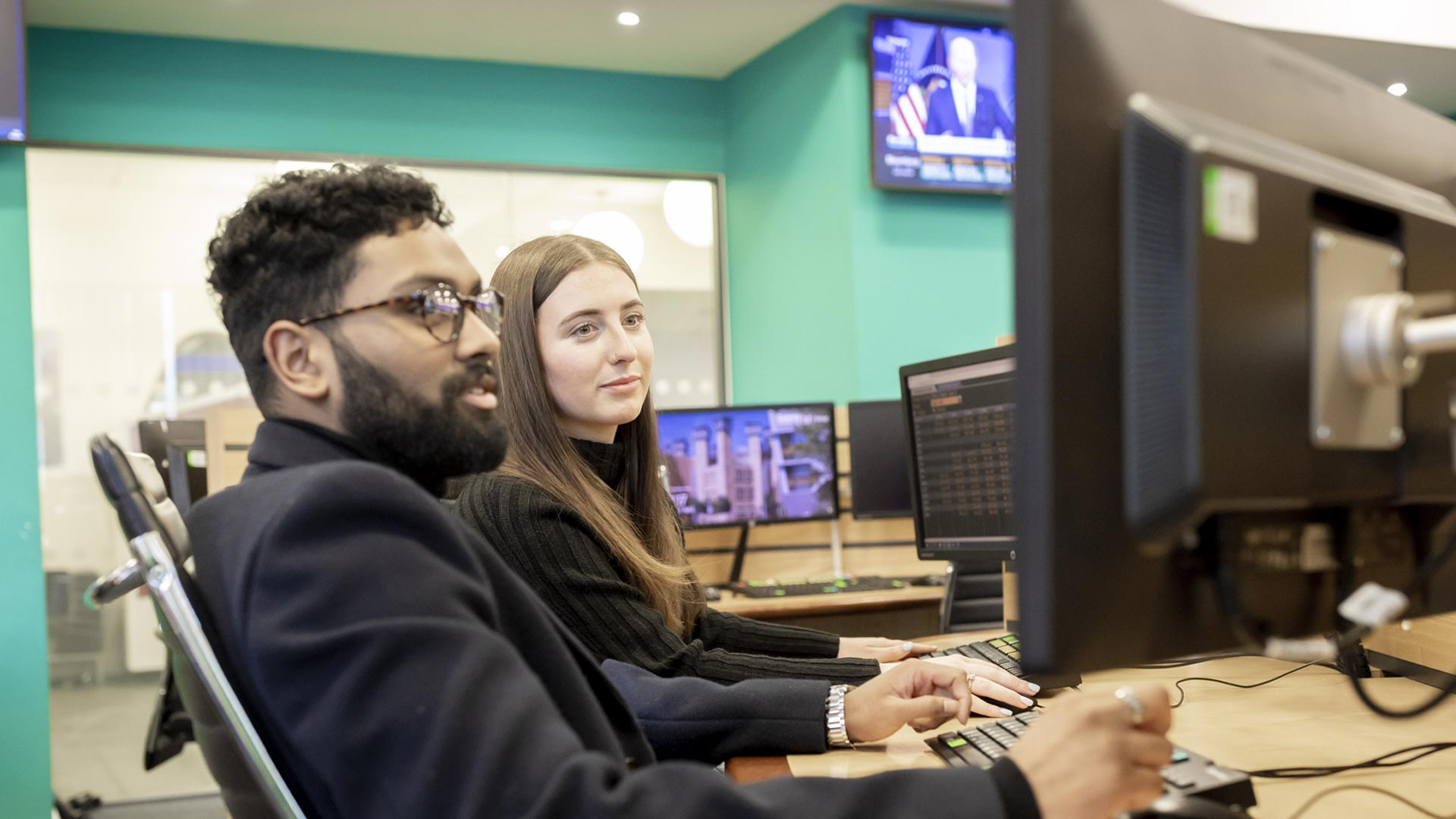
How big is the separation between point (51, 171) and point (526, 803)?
15.0 feet

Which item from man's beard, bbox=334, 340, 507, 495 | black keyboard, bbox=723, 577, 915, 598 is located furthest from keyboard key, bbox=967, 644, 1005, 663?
black keyboard, bbox=723, 577, 915, 598

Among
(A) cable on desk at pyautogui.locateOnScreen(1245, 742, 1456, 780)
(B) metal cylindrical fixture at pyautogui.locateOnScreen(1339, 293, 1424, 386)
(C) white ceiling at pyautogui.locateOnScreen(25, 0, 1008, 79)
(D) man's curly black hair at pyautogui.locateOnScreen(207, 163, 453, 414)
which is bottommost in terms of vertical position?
(A) cable on desk at pyautogui.locateOnScreen(1245, 742, 1456, 780)

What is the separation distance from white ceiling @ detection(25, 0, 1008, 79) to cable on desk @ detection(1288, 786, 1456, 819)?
3.96 metres

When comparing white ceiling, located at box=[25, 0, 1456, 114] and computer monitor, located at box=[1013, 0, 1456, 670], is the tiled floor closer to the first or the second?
white ceiling, located at box=[25, 0, 1456, 114]

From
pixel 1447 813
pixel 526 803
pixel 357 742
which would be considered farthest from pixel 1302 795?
pixel 357 742

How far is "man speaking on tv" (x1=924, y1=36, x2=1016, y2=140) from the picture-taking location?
474 centimetres

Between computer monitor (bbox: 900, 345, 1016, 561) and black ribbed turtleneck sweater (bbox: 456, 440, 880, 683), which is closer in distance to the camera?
black ribbed turtleneck sweater (bbox: 456, 440, 880, 683)

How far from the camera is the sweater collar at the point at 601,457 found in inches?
69.7

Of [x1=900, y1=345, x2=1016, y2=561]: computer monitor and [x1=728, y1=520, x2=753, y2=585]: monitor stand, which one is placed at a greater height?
[x1=900, y1=345, x2=1016, y2=561]: computer monitor

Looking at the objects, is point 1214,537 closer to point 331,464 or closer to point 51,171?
point 331,464

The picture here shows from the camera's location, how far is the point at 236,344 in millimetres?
1123

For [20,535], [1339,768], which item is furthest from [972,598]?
[20,535]

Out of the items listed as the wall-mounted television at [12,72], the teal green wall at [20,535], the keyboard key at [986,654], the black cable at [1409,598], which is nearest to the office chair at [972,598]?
the keyboard key at [986,654]

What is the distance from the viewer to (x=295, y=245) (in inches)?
42.6
